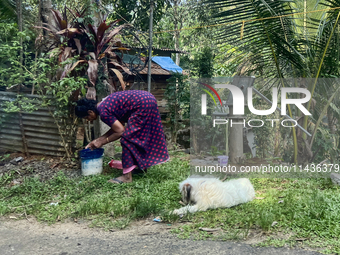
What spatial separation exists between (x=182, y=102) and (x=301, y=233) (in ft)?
15.3

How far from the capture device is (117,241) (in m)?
3.04

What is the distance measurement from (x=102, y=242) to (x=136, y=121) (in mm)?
1971

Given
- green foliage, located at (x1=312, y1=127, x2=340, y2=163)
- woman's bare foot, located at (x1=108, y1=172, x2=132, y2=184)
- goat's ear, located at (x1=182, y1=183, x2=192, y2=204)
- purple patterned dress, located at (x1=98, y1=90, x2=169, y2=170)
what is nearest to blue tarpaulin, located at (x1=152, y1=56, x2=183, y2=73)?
green foliage, located at (x1=312, y1=127, x2=340, y2=163)

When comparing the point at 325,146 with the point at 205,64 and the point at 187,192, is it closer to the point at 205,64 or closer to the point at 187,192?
the point at 187,192

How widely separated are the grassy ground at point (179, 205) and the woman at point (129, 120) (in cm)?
33

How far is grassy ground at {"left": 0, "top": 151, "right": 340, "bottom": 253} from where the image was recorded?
3.04 metres

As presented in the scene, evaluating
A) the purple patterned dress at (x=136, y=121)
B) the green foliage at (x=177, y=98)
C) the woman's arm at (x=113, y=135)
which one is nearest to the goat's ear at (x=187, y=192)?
the purple patterned dress at (x=136, y=121)

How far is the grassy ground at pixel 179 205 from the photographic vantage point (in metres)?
3.04

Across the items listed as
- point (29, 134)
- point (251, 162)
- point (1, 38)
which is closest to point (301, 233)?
point (251, 162)

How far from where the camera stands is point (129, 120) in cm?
461

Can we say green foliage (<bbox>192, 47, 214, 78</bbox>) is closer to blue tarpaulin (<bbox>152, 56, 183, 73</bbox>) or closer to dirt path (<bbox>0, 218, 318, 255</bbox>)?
blue tarpaulin (<bbox>152, 56, 183, 73</bbox>)

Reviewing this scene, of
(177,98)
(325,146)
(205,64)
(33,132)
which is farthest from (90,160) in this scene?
(325,146)

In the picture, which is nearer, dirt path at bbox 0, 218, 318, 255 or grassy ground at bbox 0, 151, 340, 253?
dirt path at bbox 0, 218, 318, 255

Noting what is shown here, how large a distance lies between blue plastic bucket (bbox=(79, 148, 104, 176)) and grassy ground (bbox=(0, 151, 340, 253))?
0.18 metres
